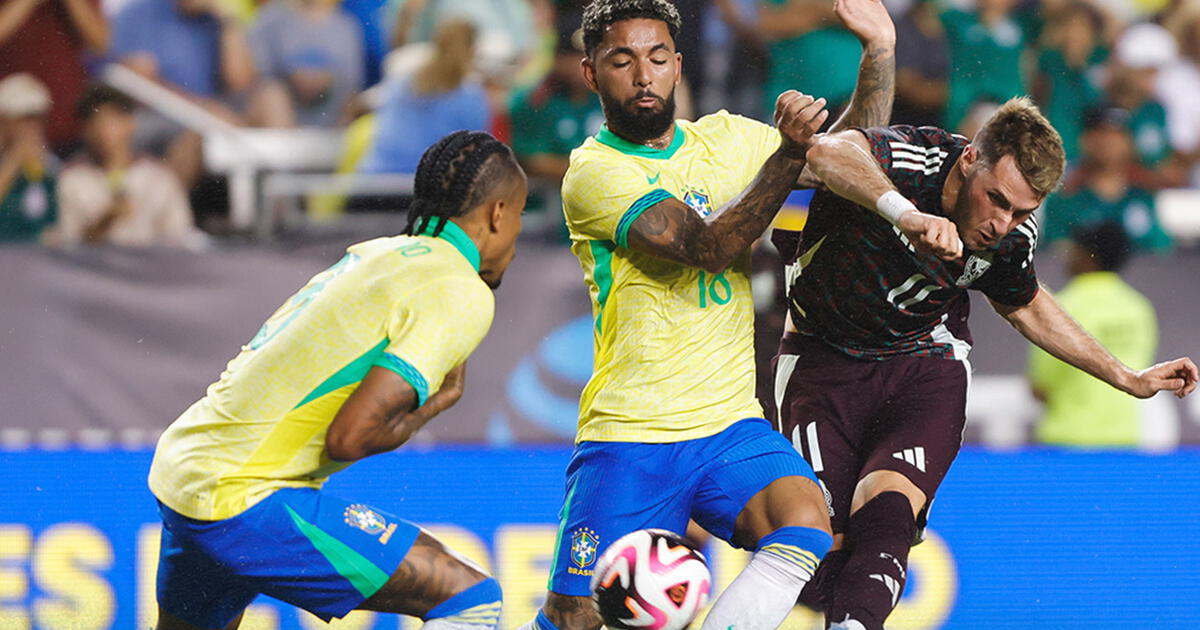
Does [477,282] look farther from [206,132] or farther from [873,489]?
[206,132]

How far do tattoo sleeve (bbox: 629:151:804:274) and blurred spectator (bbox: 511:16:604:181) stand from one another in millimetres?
4153

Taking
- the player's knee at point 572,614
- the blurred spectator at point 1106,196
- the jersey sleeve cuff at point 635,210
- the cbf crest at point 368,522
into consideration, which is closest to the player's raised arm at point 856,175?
the jersey sleeve cuff at point 635,210

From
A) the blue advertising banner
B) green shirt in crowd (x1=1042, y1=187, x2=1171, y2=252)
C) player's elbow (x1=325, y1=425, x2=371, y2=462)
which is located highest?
player's elbow (x1=325, y1=425, x2=371, y2=462)

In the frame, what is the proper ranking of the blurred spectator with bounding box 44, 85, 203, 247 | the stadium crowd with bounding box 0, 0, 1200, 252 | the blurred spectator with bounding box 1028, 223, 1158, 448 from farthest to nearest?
the stadium crowd with bounding box 0, 0, 1200, 252 → the blurred spectator with bounding box 44, 85, 203, 247 → the blurred spectator with bounding box 1028, 223, 1158, 448

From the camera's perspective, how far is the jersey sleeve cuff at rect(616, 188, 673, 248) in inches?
193

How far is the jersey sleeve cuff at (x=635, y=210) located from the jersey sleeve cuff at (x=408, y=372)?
974 mm

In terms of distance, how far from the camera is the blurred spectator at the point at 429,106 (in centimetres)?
898

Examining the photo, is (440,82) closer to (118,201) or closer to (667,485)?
(118,201)

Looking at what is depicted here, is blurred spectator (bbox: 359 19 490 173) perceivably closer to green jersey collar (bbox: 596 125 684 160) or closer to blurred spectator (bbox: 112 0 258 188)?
blurred spectator (bbox: 112 0 258 188)

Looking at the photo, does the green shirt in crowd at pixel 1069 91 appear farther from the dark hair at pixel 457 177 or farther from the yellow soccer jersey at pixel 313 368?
the yellow soccer jersey at pixel 313 368

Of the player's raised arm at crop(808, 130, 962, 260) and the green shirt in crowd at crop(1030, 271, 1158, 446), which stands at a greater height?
the player's raised arm at crop(808, 130, 962, 260)

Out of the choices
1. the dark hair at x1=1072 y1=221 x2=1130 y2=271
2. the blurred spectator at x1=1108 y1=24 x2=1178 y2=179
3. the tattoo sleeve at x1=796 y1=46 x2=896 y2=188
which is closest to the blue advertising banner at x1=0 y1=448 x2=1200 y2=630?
the dark hair at x1=1072 y1=221 x2=1130 y2=271

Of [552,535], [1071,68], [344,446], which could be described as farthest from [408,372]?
[1071,68]

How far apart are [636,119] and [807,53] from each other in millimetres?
4353
